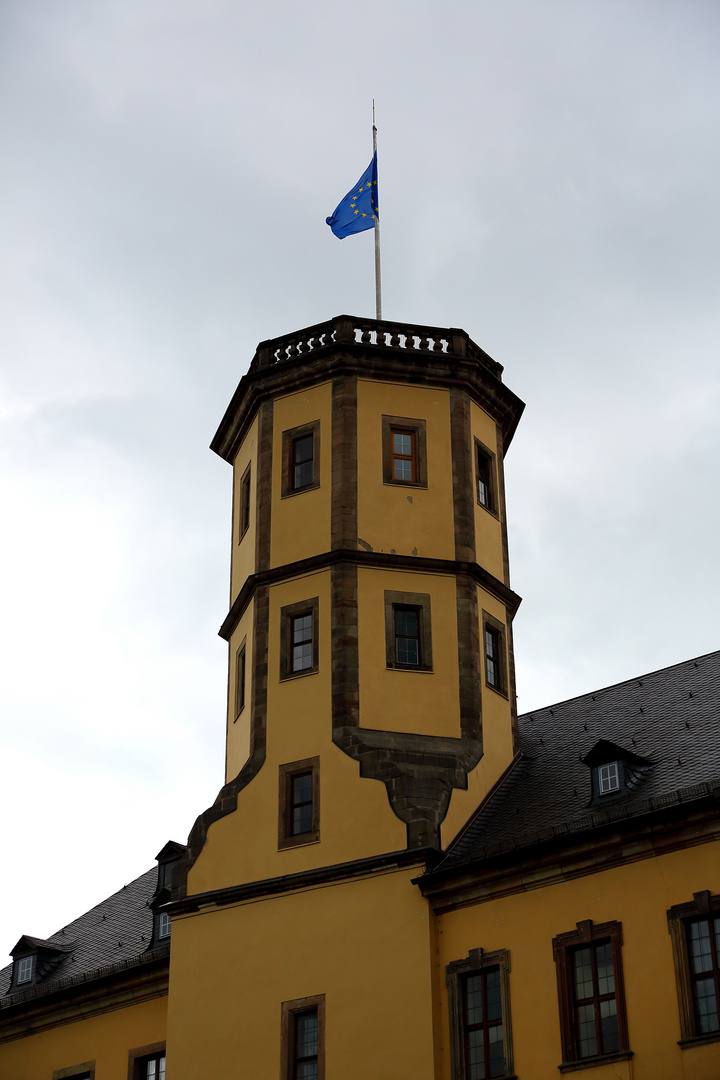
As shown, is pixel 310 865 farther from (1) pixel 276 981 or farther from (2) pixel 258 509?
(2) pixel 258 509

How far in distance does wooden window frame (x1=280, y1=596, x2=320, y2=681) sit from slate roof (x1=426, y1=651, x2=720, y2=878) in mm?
4969

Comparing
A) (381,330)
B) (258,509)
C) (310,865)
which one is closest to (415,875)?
(310,865)

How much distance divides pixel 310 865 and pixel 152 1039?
6237mm

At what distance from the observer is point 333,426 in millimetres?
37250

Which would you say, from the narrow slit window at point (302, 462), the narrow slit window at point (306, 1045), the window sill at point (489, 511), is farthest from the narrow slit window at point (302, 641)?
the narrow slit window at point (306, 1045)

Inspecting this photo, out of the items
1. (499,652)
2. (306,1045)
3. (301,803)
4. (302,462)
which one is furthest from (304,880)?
(302,462)

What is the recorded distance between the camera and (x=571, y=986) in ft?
91.8

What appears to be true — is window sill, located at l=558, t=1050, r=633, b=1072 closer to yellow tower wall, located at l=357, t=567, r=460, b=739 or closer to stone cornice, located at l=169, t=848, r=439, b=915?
stone cornice, located at l=169, t=848, r=439, b=915

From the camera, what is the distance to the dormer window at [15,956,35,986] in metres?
39.1

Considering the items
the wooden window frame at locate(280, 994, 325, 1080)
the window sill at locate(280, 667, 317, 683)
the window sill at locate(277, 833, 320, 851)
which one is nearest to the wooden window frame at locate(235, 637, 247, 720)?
the window sill at locate(280, 667, 317, 683)

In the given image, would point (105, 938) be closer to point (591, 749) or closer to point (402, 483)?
point (402, 483)

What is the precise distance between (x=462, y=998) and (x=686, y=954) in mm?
4814

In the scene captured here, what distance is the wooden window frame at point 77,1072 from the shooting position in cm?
3581

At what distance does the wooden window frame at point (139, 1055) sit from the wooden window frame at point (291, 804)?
5779 mm
